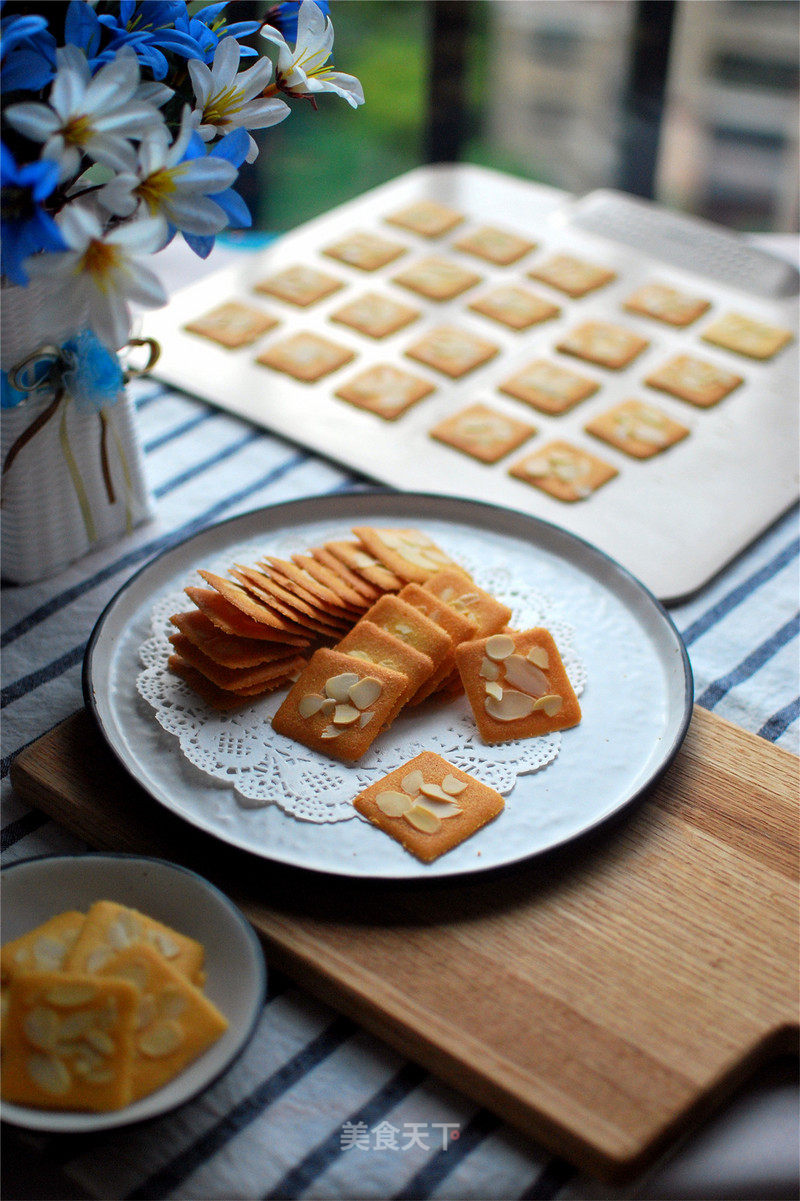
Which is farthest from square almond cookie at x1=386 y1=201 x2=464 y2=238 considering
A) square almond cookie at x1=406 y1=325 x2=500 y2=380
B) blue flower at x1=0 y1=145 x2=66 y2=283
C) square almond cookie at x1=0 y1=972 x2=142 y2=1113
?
square almond cookie at x1=0 y1=972 x2=142 y2=1113

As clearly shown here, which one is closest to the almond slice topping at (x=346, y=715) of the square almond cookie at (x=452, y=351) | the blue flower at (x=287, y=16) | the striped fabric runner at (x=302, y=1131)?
the striped fabric runner at (x=302, y=1131)

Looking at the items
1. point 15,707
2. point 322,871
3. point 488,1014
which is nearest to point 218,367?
point 15,707

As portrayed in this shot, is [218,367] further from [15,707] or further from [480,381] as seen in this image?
[15,707]

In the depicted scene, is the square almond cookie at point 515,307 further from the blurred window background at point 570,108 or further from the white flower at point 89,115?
the blurred window background at point 570,108

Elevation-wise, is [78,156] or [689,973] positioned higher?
[78,156]

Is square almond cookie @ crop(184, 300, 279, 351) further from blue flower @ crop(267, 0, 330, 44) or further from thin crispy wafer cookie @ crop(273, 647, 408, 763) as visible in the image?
thin crispy wafer cookie @ crop(273, 647, 408, 763)

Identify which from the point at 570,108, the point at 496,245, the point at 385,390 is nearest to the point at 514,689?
the point at 385,390
